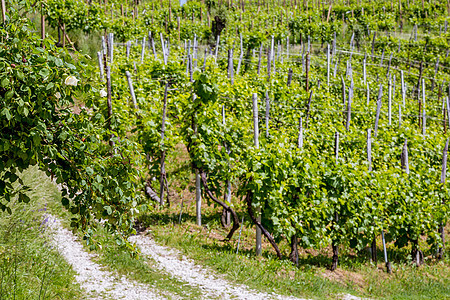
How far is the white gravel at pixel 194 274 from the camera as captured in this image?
5.35 metres

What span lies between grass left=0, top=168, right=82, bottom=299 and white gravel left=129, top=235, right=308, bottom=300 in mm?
1124

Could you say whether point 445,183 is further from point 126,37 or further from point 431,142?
point 126,37

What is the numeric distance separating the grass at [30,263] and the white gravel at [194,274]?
112cm

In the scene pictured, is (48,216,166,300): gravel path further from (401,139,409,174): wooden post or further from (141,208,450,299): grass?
(401,139,409,174): wooden post

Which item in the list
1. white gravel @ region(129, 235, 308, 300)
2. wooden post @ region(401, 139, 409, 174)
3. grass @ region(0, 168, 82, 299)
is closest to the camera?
grass @ region(0, 168, 82, 299)

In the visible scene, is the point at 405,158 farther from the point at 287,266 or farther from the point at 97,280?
the point at 97,280

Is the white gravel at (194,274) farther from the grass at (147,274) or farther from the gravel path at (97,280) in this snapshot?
the gravel path at (97,280)

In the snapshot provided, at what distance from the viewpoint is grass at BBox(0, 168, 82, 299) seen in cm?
415

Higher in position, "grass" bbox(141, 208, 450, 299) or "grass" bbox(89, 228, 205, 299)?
"grass" bbox(89, 228, 205, 299)

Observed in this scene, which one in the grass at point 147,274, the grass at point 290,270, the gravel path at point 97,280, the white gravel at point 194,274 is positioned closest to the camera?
the gravel path at point 97,280

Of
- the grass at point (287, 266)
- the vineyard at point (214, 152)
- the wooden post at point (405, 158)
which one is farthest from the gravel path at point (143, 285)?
the wooden post at point (405, 158)

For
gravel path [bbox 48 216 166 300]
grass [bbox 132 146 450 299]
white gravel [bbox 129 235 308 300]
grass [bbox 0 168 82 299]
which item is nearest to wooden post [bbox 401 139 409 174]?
grass [bbox 132 146 450 299]

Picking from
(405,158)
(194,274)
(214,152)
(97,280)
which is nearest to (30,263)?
(97,280)

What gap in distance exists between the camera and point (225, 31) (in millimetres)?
20828
